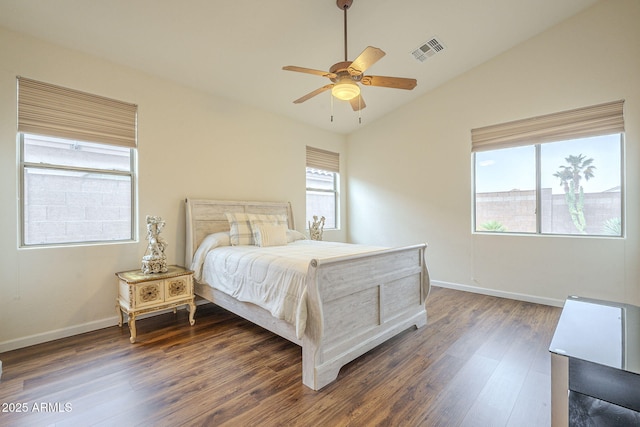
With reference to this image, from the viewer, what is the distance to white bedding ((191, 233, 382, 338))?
6.77 feet

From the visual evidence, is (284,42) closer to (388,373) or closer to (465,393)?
(388,373)

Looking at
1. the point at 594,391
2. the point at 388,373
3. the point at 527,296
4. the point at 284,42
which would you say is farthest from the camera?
the point at 527,296

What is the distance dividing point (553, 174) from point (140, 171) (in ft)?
16.5

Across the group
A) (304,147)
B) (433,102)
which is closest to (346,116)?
(304,147)

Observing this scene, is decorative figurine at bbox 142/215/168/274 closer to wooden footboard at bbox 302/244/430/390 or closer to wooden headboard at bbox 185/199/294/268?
wooden headboard at bbox 185/199/294/268

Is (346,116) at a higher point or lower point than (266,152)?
higher

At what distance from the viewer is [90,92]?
9.25 ft

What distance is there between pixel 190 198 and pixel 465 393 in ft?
11.0

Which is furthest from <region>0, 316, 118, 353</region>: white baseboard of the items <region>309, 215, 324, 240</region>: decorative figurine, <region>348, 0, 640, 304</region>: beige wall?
<region>348, 0, 640, 304</region>: beige wall

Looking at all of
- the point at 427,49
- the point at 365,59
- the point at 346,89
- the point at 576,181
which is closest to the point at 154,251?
the point at 346,89

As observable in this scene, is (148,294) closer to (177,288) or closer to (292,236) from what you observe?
(177,288)

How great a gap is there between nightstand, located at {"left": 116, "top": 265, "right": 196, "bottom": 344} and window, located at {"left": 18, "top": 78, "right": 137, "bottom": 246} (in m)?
0.63

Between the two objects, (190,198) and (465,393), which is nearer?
(465,393)

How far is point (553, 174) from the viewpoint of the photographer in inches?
143
